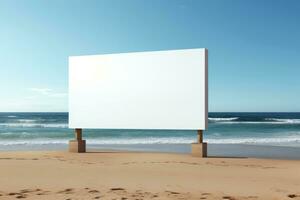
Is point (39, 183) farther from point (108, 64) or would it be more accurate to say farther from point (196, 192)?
point (108, 64)

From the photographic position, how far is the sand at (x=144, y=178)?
23.8ft

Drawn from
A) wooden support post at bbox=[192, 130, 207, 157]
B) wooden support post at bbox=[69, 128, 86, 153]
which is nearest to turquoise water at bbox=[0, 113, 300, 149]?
wooden support post at bbox=[69, 128, 86, 153]

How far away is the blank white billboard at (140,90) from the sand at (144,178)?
1324mm

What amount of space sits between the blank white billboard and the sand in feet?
4.34

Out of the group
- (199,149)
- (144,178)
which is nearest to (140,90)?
(199,149)

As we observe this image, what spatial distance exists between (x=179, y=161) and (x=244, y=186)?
424cm

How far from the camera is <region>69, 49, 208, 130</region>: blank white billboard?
41.8 feet

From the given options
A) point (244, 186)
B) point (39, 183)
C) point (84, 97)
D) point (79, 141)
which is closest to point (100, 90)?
point (84, 97)

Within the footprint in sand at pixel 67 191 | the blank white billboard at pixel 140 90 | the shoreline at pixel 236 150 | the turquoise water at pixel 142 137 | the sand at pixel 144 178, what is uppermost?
the blank white billboard at pixel 140 90

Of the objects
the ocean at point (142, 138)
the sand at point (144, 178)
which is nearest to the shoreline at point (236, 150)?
the ocean at point (142, 138)

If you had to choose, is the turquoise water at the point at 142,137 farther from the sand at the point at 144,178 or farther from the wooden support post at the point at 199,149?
the sand at the point at 144,178

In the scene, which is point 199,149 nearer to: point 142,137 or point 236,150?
point 236,150

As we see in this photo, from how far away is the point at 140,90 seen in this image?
13445 millimetres

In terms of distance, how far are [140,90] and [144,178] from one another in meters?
4.90
